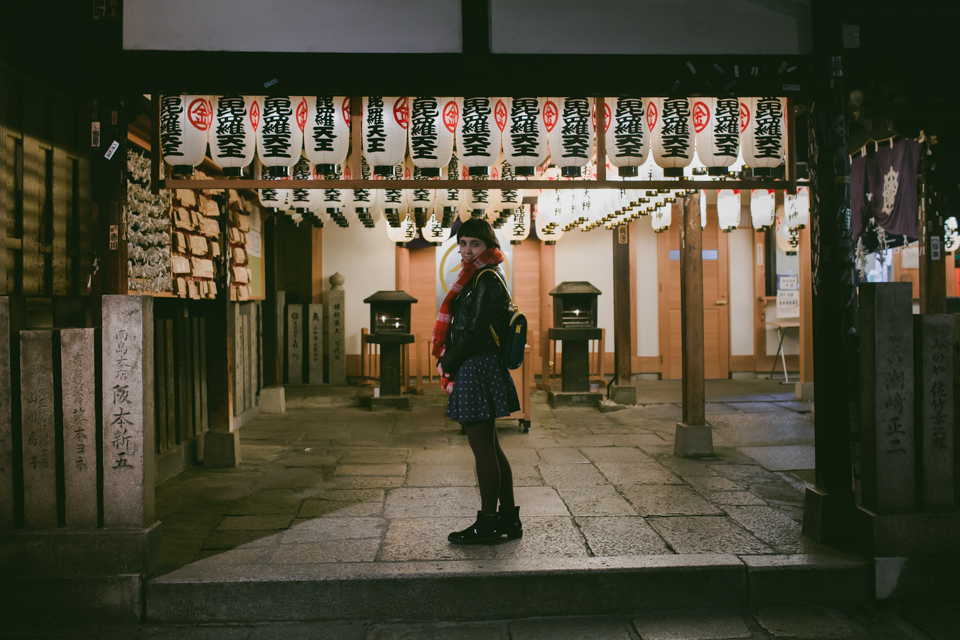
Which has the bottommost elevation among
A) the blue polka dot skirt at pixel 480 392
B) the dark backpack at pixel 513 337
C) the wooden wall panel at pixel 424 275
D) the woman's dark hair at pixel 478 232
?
the blue polka dot skirt at pixel 480 392

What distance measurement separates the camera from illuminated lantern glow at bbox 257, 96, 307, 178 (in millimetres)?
4840

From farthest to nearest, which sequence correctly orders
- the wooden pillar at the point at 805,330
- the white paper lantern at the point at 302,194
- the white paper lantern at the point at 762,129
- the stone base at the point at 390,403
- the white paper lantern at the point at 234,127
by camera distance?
the wooden pillar at the point at 805,330, the stone base at the point at 390,403, the white paper lantern at the point at 302,194, the white paper lantern at the point at 762,129, the white paper lantern at the point at 234,127

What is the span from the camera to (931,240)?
290 inches

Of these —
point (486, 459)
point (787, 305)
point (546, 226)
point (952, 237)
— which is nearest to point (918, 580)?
point (486, 459)

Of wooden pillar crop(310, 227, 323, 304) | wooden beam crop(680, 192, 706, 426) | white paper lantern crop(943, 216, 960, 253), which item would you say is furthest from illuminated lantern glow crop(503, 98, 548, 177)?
wooden pillar crop(310, 227, 323, 304)

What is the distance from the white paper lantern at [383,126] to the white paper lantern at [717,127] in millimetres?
2459

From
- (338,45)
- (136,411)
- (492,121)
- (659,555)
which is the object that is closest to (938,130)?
(492,121)

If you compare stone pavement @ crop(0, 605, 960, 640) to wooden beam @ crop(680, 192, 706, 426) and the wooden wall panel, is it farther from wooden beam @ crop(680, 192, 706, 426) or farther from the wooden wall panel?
the wooden wall panel

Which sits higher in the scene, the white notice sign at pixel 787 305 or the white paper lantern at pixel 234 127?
the white paper lantern at pixel 234 127

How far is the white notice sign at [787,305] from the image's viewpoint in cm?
1348

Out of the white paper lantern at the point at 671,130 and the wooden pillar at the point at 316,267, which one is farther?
the wooden pillar at the point at 316,267

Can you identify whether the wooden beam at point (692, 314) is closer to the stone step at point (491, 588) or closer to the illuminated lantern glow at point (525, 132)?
the illuminated lantern glow at point (525, 132)

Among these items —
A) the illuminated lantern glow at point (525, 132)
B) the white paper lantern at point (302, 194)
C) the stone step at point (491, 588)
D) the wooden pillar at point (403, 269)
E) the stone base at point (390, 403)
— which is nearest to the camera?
the stone step at point (491, 588)

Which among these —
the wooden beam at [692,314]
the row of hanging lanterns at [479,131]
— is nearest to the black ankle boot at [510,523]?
the row of hanging lanterns at [479,131]
